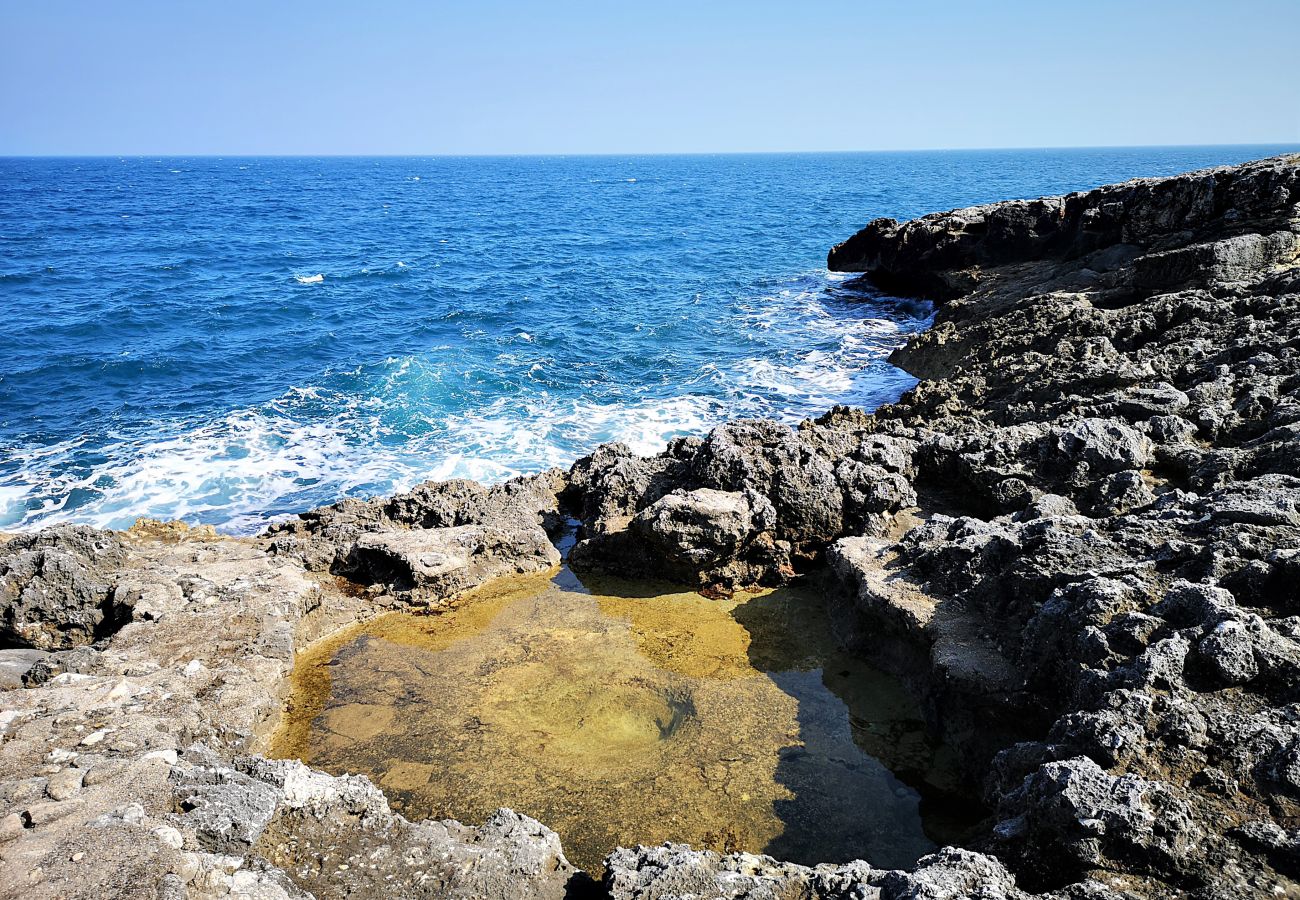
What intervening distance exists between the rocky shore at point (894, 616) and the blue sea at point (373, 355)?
3.81 metres

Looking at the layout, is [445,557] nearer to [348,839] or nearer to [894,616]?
[348,839]

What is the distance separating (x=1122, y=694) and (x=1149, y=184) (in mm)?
20140

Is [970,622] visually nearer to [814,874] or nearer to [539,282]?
[814,874]

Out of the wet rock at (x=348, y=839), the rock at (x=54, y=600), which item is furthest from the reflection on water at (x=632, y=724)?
the rock at (x=54, y=600)

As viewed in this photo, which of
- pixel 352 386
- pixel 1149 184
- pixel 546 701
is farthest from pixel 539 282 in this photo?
pixel 546 701

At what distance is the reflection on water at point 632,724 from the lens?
552 cm

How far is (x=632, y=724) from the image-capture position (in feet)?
21.7

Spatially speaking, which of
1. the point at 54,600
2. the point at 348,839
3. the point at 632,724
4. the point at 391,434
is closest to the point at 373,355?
the point at 391,434

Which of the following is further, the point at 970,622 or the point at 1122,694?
the point at 970,622

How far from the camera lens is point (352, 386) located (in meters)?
18.9

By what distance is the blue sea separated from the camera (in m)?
14.2

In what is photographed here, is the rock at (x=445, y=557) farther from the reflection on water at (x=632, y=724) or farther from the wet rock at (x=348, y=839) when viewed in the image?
the wet rock at (x=348, y=839)

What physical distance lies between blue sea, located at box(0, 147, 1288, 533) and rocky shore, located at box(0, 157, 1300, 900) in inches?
150

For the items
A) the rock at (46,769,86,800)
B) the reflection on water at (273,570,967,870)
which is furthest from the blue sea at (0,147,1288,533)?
the rock at (46,769,86,800)
